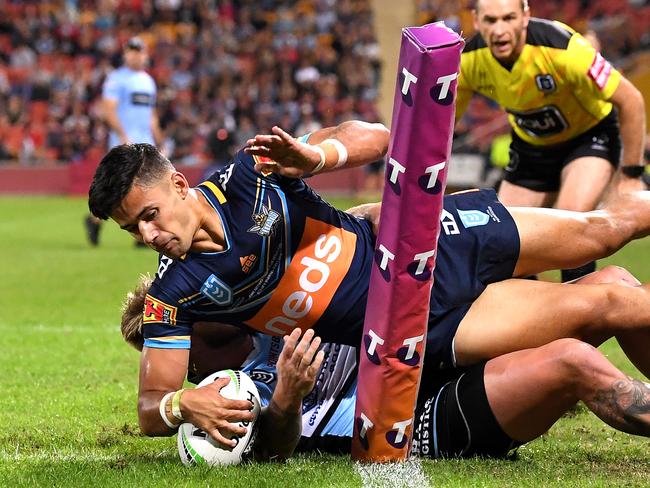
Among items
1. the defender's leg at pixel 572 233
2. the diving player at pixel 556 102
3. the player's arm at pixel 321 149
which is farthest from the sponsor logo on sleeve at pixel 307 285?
the diving player at pixel 556 102

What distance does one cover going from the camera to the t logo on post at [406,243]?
3.96 metres

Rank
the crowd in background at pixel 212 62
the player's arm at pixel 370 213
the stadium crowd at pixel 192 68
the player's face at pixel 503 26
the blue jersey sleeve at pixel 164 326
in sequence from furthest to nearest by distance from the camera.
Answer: the stadium crowd at pixel 192 68
the crowd in background at pixel 212 62
the player's face at pixel 503 26
the player's arm at pixel 370 213
the blue jersey sleeve at pixel 164 326

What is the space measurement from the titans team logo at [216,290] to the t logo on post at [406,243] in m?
0.60

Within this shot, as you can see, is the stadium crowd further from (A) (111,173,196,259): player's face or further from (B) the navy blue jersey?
(A) (111,173,196,259): player's face

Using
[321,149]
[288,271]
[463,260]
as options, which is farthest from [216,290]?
[463,260]

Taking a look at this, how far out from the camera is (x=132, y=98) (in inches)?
565

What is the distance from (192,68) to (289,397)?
23368mm

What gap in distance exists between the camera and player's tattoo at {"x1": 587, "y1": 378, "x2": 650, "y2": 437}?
4.06 m

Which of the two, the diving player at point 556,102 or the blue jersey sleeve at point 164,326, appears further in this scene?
the diving player at point 556,102

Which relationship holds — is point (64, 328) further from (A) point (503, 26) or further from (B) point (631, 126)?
(B) point (631, 126)

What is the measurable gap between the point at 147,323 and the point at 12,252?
33.6 ft

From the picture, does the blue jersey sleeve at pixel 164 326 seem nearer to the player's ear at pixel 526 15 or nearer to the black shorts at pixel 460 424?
the black shorts at pixel 460 424

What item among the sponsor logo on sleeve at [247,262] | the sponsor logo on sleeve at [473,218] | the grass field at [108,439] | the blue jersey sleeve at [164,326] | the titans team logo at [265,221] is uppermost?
the titans team logo at [265,221]

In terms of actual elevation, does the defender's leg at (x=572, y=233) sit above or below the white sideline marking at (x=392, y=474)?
above
